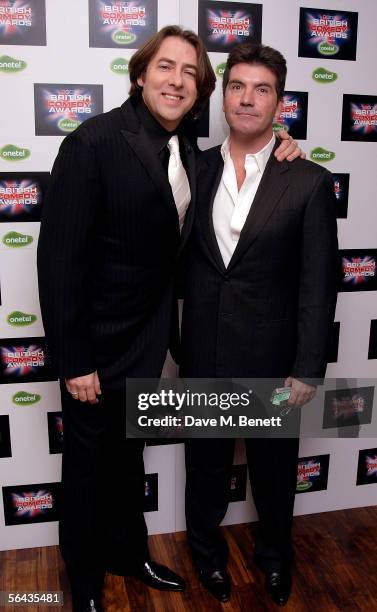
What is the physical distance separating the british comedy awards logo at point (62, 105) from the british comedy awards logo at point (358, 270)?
0.99m

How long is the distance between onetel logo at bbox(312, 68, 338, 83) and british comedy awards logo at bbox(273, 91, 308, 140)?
0.21 ft

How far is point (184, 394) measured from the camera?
6.49 ft

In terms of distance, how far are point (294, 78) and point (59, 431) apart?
1.42 m

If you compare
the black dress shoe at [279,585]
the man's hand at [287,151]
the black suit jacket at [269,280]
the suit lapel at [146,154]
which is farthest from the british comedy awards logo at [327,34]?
the black dress shoe at [279,585]

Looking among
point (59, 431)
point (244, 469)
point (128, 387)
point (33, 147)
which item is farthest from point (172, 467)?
point (33, 147)

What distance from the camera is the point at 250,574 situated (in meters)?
2.01

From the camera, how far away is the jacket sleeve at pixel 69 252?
146 cm

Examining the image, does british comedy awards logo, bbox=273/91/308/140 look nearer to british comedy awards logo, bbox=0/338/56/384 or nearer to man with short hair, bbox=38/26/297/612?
man with short hair, bbox=38/26/297/612

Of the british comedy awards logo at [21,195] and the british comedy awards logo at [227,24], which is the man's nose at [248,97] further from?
the british comedy awards logo at [21,195]

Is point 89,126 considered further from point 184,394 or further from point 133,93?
point 184,394

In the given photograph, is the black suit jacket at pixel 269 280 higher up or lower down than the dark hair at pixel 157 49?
lower down

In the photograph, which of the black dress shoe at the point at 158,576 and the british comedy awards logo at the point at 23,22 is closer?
the british comedy awards logo at the point at 23,22

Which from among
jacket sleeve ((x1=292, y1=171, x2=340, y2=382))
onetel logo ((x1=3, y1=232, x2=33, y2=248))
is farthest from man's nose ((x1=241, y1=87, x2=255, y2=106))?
onetel logo ((x1=3, y1=232, x2=33, y2=248))

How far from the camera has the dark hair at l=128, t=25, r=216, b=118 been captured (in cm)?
156
